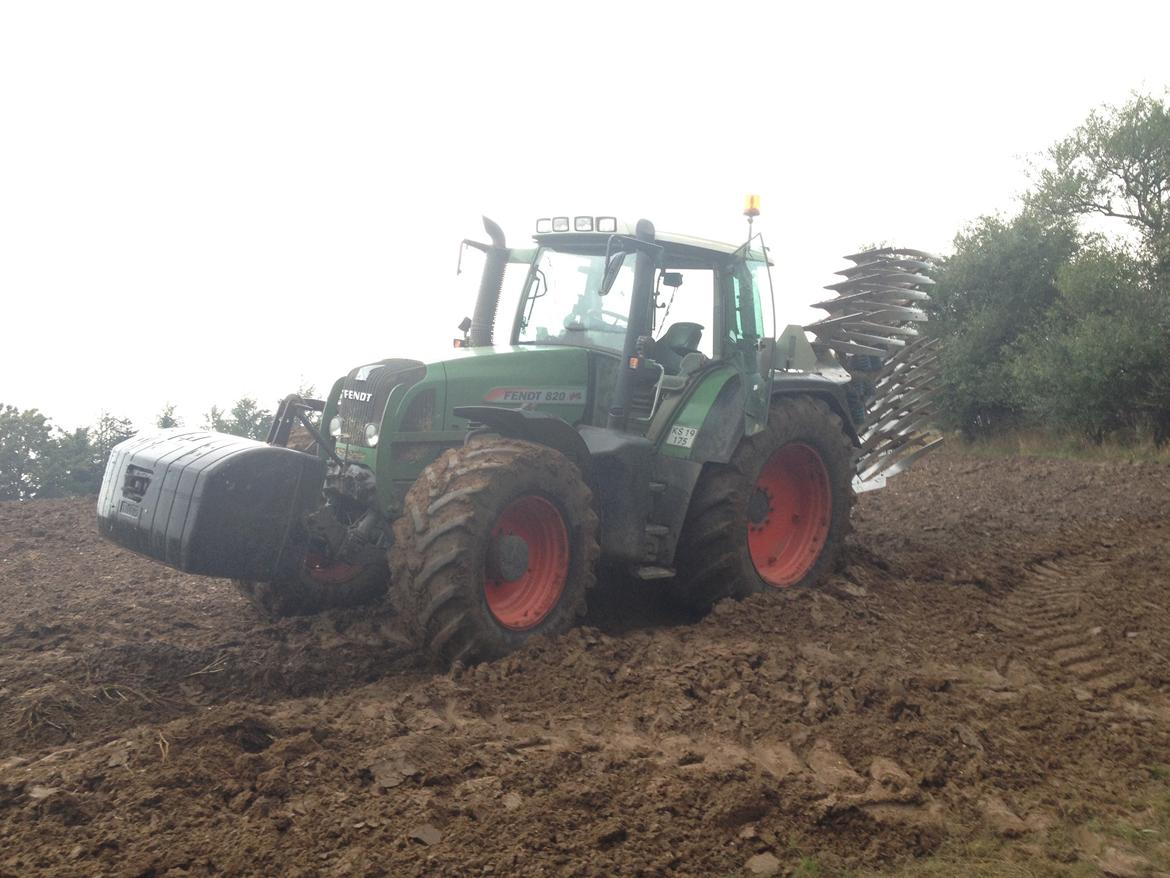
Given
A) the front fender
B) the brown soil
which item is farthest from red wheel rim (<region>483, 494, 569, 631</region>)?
the front fender

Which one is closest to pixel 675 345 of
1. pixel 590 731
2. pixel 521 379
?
pixel 521 379

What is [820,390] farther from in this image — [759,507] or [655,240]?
[655,240]

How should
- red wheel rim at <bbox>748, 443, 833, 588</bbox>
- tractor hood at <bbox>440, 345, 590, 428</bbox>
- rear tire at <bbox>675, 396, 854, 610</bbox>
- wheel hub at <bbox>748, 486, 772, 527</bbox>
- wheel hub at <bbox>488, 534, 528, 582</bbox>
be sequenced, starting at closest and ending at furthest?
wheel hub at <bbox>488, 534, 528, 582</bbox> < tractor hood at <bbox>440, 345, 590, 428</bbox> < rear tire at <bbox>675, 396, 854, 610</bbox> < wheel hub at <bbox>748, 486, 772, 527</bbox> < red wheel rim at <bbox>748, 443, 833, 588</bbox>

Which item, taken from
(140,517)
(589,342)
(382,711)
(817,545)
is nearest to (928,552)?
(817,545)

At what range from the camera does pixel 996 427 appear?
63.2ft

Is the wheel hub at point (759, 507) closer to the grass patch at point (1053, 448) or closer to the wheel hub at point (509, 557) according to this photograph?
the wheel hub at point (509, 557)

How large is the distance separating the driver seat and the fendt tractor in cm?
1

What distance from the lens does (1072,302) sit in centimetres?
1770

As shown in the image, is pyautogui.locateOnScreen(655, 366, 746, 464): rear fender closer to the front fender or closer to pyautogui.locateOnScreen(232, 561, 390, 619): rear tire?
the front fender

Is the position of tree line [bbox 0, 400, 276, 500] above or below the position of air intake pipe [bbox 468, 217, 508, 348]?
Answer: below

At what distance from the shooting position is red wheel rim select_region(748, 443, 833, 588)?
731 centimetres

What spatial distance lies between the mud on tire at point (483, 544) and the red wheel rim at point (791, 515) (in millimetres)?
1882

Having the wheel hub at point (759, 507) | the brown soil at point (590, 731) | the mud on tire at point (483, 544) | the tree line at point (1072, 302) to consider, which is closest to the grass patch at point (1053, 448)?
the tree line at point (1072, 302)

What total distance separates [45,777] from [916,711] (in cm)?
357
